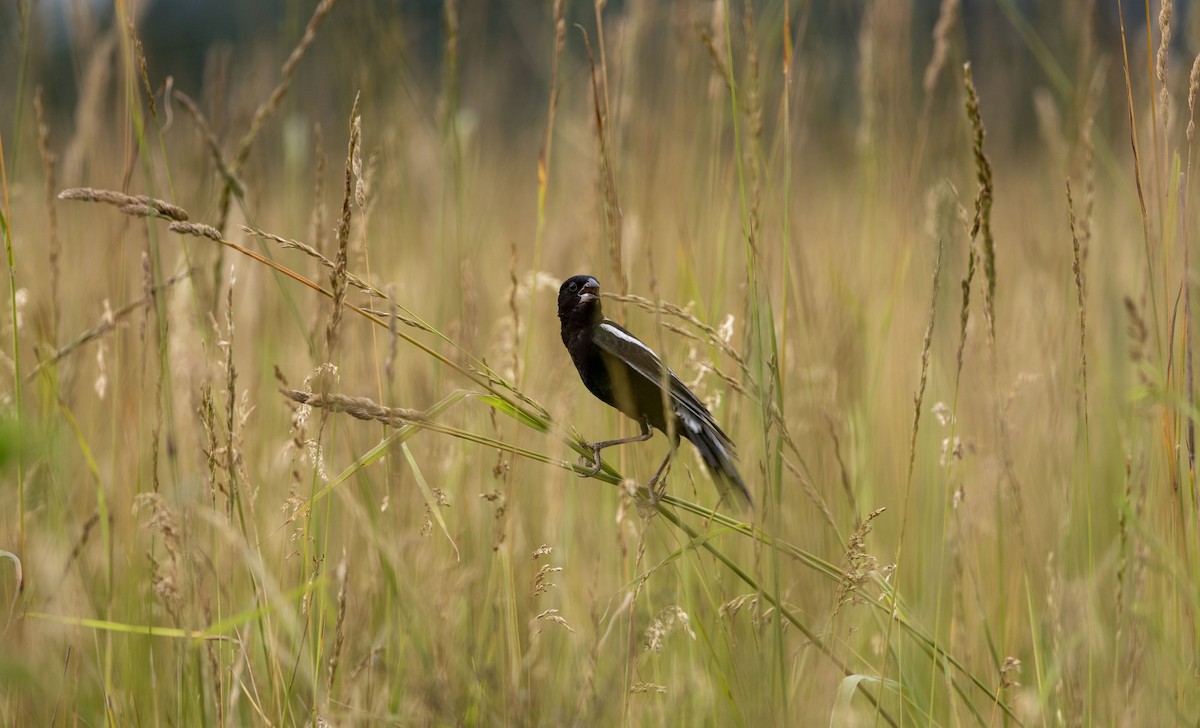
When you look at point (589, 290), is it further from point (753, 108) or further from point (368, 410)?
point (368, 410)

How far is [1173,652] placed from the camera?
6.07 feet

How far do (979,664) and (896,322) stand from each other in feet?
5.89

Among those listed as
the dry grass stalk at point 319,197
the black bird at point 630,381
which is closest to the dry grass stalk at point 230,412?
the dry grass stalk at point 319,197

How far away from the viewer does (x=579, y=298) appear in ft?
7.62

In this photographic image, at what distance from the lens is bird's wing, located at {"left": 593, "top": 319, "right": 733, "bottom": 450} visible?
6.80 feet

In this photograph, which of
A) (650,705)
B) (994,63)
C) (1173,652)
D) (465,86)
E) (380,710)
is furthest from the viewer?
(465,86)

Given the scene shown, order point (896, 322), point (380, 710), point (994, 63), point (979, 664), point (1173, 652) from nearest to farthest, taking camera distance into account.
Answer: point (380, 710), point (1173, 652), point (979, 664), point (896, 322), point (994, 63)

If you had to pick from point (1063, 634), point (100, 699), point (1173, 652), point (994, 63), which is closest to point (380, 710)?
point (100, 699)

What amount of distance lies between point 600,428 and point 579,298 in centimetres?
99

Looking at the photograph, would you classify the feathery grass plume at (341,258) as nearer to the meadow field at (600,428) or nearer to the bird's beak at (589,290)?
the meadow field at (600,428)

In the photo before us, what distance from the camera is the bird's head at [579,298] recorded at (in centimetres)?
231

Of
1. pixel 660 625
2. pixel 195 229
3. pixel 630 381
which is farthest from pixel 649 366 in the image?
pixel 195 229

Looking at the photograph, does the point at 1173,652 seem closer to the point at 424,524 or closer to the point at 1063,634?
the point at 1063,634

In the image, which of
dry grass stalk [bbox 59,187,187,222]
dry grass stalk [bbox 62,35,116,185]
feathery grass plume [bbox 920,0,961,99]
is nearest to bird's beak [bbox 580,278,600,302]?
dry grass stalk [bbox 59,187,187,222]
